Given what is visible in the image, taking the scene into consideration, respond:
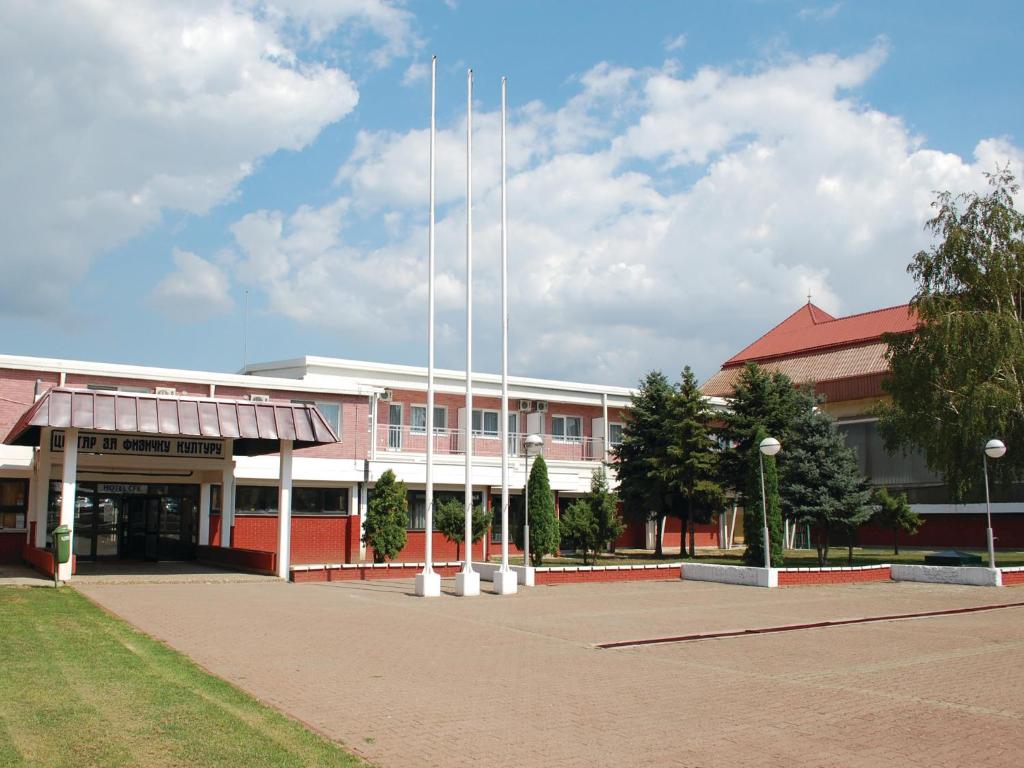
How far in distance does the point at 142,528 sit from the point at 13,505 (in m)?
3.79

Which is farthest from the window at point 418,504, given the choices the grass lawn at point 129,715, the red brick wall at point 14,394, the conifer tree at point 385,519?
the grass lawn at point 129,715

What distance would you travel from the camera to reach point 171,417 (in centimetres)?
2236

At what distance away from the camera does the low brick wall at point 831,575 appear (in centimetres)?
2441

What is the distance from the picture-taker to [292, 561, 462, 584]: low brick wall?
23.6 meters

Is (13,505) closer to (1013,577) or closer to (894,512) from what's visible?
(1013,577)

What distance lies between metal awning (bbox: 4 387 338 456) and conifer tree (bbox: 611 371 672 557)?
15306mm

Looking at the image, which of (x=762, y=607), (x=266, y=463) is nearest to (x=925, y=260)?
(x=762, y=607)

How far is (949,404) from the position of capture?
31.2 meters

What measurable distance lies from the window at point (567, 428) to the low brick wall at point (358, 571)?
15.9 meters

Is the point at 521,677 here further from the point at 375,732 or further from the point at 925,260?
the point at 925,260

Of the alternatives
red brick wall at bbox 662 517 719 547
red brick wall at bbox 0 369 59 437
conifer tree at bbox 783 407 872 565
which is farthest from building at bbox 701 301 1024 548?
red brick wall at bbox 0 369 59 437

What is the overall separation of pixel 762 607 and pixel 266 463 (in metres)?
19.4

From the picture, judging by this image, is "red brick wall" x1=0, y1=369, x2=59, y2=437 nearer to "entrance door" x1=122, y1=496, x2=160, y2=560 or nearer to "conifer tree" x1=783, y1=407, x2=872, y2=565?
→ "entrance door" x1=122, y1=496, x2=160, y2=560

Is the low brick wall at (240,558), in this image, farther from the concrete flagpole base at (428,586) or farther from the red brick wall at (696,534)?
the red brick wall at (696,534)
